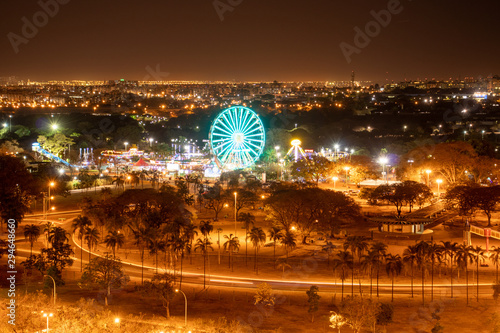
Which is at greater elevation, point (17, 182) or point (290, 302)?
point (17, 182)

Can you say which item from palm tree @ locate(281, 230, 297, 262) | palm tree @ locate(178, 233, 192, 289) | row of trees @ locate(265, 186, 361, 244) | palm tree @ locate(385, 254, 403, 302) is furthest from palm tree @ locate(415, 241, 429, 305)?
palm tree @ locate(178, 233, 192, 289)

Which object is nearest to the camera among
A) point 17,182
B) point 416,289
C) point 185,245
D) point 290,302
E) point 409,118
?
point 290,302

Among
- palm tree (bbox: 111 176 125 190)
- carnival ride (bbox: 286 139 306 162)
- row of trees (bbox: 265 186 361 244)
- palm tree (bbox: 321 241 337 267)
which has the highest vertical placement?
carnival ride (bbox: 286 139 306 162)

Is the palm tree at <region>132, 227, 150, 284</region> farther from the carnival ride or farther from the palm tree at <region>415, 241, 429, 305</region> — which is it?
the carnival ride

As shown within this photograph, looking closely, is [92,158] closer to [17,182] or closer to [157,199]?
[17,182]

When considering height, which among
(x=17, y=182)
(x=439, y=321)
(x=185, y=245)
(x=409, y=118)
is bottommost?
(x=439, y=321)

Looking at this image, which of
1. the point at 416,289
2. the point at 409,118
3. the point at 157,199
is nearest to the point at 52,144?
the point at 157,199

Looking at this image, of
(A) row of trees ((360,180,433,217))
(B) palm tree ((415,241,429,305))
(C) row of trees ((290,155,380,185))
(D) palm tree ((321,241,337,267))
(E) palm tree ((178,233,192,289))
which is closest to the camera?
(B) palm tree ((415,241,429,305))

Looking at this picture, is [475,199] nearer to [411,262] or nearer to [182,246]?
[411,262]

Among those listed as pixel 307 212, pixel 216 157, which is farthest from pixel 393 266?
pixel 216 157
